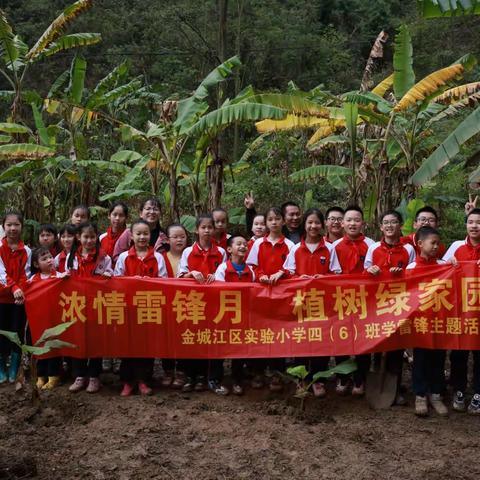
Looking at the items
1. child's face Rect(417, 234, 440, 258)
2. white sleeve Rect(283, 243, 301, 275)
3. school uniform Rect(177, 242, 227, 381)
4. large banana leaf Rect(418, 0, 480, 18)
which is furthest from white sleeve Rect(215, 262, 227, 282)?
large banana leaf Rect(418, 0, 480, 18)

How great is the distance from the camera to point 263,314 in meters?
5.35

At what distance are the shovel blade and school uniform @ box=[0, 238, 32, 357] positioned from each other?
3268 mm

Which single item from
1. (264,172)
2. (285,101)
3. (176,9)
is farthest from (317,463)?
(176,9)

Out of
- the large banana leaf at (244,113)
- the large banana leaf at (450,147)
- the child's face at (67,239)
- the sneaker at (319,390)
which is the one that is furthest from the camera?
the large banana leaf at (244,113)

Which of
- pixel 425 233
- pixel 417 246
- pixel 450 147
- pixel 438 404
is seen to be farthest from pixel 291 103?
pixel 438 404

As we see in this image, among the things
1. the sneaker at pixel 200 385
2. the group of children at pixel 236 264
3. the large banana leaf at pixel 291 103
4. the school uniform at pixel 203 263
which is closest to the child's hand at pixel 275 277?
the group of children at pixel 236 264

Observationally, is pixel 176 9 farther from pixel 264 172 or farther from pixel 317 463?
pixel 317 463

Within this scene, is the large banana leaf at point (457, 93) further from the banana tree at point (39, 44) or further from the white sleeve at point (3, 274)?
the white sleeve at point (3, 274)

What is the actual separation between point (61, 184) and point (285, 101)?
5.26m

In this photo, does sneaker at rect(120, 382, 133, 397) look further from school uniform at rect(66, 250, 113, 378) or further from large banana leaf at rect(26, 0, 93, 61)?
large banana leaf at rect(26, 0, 93, 61)

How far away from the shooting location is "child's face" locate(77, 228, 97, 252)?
5398mm

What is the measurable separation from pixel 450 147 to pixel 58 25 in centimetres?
628

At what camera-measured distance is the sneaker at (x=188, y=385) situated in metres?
5.50

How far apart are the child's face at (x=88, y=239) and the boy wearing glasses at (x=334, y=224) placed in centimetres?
219
